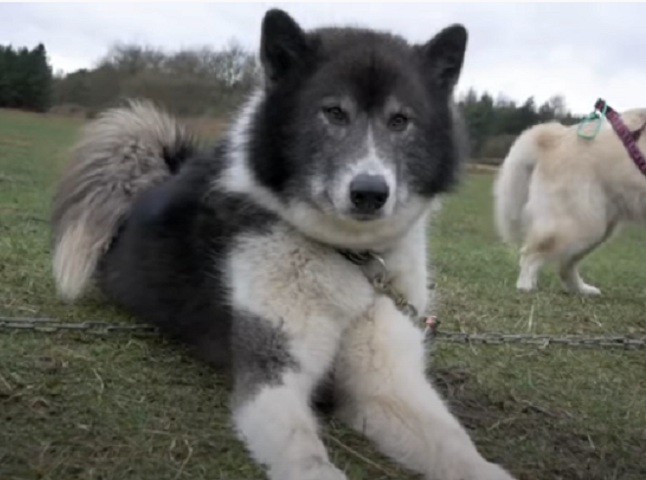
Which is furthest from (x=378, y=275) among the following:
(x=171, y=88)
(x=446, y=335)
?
(x=171, y=88)

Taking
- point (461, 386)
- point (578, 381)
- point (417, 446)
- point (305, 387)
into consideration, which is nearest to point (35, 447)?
point (305, 387)

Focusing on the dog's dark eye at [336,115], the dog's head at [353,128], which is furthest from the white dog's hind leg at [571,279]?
the dog's dark eye at [336,115]

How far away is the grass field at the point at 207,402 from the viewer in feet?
7.22

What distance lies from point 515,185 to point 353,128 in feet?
15.4

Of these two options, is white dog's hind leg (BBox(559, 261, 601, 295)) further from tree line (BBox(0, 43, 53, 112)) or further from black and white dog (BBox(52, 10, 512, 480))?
Answer: tree line (BBox(0, 43, 53, 112))

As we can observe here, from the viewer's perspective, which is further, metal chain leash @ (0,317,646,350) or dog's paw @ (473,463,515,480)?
metal chain leash @ (0,317,646,350)

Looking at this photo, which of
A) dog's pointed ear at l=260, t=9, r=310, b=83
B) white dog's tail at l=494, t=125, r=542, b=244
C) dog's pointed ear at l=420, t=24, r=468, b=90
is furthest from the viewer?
white dog's tail at l=494, t=125, r=542, b=244

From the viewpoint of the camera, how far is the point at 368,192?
248 cm

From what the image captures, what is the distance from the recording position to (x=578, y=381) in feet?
11.0

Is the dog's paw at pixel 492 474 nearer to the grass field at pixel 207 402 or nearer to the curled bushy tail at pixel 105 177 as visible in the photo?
the grass field at pixel 207 402

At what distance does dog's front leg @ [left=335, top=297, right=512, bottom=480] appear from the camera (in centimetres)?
228

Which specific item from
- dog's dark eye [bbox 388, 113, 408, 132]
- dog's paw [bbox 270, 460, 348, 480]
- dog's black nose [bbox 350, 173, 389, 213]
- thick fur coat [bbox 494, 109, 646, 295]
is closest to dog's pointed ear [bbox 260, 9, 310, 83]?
dog's dark eye [bbox 388, 113, 408, 132]

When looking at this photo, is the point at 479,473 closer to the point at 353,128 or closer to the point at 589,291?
the point at 353,128

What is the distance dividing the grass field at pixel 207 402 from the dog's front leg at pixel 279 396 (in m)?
0.07
